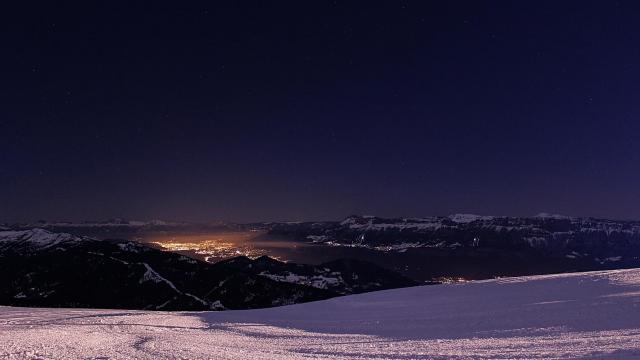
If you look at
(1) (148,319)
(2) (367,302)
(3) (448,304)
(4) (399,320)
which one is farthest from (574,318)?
(1) (148,319)

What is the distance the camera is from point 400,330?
2030 centimetres

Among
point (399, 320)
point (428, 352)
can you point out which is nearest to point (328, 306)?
point (399, 320)

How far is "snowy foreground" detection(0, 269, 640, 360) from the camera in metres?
13.8

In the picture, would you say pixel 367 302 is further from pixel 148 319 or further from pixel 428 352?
pixel 428 352

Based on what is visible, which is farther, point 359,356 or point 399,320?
point 399,320

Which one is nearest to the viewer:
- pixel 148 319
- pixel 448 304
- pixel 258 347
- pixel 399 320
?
pixel 258 347

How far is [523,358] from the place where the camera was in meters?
12.6

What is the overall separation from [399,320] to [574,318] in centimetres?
770

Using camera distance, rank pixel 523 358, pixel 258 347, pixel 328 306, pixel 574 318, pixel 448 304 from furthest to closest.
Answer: pixel 328 306
pixel 448 304
pixel 574 318
pixel 258 347
pixel 523 358

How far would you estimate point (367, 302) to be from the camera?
34500mm

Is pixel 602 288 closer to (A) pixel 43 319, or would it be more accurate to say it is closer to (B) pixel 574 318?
(B) pixel 574 318

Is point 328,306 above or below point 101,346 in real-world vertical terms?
below

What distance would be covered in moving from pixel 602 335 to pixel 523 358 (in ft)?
14.7

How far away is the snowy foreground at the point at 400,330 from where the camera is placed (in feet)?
45.4
